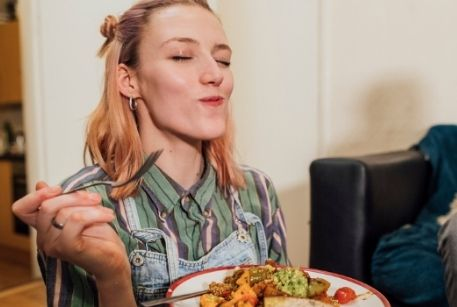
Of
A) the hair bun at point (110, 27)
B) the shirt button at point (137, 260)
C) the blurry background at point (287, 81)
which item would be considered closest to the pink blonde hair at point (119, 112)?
the hair bun at point (110, 27)

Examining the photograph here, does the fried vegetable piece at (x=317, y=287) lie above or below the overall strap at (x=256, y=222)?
above

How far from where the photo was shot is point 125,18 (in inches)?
36.6

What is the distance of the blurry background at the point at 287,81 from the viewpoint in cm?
232

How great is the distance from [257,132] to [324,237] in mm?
982

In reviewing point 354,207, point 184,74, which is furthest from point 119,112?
point 354,207

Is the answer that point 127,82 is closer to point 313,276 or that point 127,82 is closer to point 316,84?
point 313,276

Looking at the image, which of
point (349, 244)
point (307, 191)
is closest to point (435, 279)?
point (349, 244)

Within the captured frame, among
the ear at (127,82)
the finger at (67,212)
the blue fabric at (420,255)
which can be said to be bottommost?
the blue fabric at (420,255)

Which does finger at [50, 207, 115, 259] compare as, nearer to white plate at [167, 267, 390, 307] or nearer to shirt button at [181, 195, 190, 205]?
white plate at [167, 267, 390, 307]

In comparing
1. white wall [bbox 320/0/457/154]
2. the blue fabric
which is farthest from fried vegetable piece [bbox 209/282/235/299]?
white wall [bbox 320/0/457/154]

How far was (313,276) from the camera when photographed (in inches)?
26.6

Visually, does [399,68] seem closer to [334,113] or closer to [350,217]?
[334,113]

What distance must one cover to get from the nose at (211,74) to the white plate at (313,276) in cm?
33

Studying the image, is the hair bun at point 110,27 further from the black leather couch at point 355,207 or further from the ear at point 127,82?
the black leather couch at point 355,207
